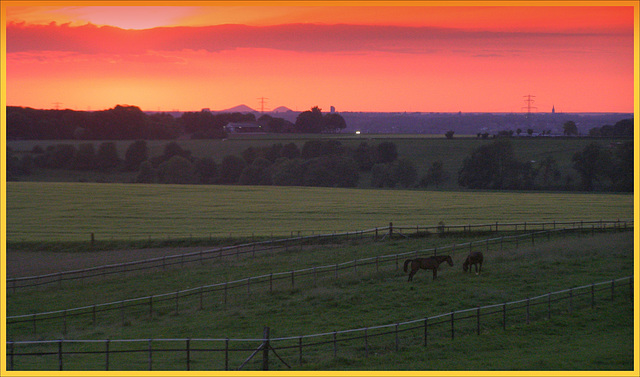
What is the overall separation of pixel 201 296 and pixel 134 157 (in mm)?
87954

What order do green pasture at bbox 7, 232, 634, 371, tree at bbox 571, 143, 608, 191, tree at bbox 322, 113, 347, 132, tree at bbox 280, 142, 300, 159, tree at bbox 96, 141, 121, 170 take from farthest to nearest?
tree at bbox 322, 113, 347, 132 < tree at bbox 96, 141, 121, 170 < tree at bbox 280, 142, 300, 159 < tree at bbox 571, 143, 608, 191 < green pasture at bbox 7, 232, 634, 371

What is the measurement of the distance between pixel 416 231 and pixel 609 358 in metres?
25.0

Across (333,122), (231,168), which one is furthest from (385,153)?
(333,122)

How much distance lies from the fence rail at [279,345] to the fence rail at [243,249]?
40.2 ft

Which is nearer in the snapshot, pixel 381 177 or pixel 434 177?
pixel 381 177

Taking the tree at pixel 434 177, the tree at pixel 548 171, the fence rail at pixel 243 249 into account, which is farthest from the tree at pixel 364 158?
the fence rail at pixel 243 249

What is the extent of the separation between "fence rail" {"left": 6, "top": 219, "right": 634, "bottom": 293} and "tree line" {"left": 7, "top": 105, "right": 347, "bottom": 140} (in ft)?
313

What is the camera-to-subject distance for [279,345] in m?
19.5

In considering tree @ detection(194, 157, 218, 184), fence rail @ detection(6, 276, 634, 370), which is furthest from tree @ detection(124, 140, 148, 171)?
fence rail @ detection(6, 276, 634, 370)

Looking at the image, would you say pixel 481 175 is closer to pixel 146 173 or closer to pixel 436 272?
pixel 146 173

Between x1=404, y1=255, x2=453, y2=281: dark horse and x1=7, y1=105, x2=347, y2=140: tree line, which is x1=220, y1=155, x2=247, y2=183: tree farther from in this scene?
x1=404, y1=255, x2=453, y2=281: dark horse

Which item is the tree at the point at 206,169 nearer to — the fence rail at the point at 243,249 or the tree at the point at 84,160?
the tree at the point at 84,160

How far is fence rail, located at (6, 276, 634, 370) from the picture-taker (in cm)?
1720

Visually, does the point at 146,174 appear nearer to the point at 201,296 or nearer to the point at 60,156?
the point at 60,156
